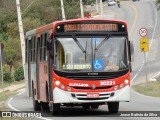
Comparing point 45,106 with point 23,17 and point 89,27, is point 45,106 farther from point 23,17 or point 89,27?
point 23,17

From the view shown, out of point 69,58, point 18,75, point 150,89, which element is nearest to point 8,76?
point 18,75

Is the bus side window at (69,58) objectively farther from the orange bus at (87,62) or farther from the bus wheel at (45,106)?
the bus wheel at (45,106)

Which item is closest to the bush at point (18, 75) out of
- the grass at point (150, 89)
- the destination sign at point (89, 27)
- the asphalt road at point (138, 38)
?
the asphalt road at point (138, 38)

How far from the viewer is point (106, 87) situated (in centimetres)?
2042

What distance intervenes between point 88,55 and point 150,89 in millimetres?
18188

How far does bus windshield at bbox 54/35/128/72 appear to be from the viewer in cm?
2050

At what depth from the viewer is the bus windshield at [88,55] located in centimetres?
2050

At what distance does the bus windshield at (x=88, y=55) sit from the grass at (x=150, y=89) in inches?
537

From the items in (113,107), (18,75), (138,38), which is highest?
(113,107)

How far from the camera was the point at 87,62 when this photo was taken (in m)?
20.5

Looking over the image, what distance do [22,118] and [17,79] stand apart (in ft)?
127

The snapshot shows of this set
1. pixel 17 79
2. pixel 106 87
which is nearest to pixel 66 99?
pixel 106 87

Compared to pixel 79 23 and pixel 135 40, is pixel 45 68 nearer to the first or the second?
pixel 79 23

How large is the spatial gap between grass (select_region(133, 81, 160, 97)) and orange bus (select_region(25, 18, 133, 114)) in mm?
13544
